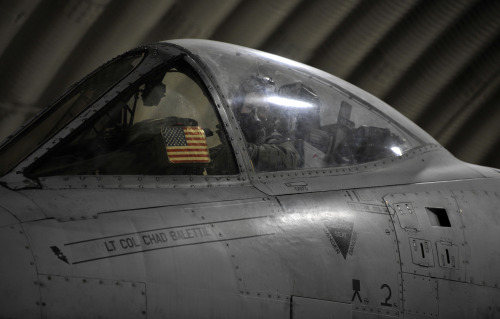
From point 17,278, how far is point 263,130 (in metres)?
1.55

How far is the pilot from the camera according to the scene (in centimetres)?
338

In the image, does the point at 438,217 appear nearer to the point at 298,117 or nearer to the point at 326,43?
the point at 298,117

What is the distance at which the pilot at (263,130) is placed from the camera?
3.38 meters

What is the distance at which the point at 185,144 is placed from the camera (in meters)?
3.21

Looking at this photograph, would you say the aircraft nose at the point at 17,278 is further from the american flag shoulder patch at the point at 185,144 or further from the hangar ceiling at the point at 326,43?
the hangar ceiling at the point at 326,43

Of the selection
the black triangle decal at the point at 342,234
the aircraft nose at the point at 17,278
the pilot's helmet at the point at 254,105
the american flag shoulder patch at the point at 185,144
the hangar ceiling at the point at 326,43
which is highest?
the hangar ceiling at the point at 326,43

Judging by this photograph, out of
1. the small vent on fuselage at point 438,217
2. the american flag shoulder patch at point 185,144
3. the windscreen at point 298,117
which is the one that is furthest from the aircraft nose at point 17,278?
the small vent on fuselage at point 438,217

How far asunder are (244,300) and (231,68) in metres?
1.40

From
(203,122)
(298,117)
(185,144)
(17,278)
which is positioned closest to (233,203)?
(185,144)

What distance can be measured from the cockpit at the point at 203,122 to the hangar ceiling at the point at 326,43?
2501 mm

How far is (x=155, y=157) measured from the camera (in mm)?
3125

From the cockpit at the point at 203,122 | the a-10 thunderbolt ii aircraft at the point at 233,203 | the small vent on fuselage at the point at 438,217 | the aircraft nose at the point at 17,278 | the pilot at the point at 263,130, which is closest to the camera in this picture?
the aircraft nose at the point at 17,278

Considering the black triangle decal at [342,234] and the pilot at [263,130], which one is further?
the pilot at [263,130]

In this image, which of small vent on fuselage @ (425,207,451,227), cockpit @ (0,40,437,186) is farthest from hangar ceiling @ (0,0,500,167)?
small vent on fuselage @ (425,207,451,227)
